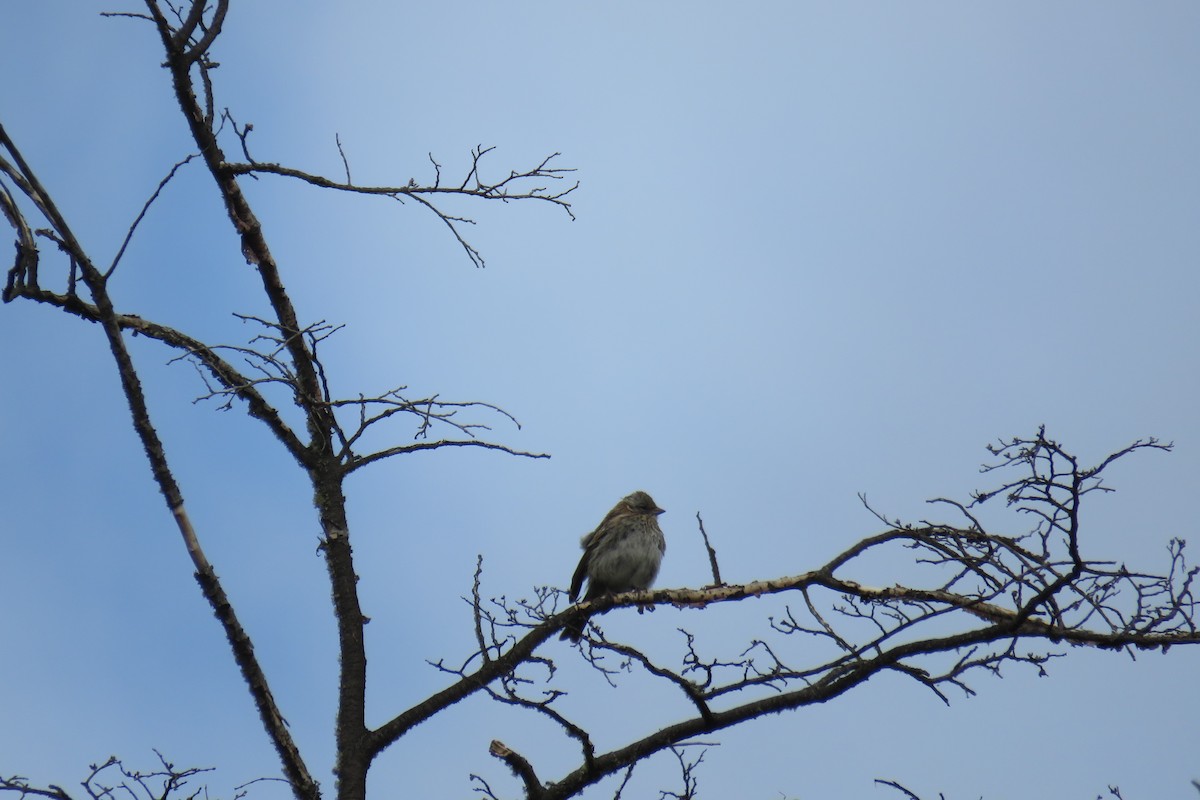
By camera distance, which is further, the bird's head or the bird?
the bird's head

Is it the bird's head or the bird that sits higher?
the bird's head

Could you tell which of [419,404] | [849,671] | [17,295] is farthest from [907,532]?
[17,295]

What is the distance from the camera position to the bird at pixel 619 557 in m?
10.5

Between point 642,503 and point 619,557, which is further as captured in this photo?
point 642,503

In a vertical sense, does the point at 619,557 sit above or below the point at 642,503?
below

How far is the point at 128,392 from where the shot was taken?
5602mm

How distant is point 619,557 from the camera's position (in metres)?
10.5

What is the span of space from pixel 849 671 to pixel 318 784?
2.82 meters

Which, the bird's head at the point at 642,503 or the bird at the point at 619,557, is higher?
the bird's head at the point at 642,503

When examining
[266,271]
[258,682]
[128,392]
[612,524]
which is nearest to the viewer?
[128,392]

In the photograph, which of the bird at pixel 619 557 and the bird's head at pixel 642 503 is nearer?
the bird at pixel 619 557

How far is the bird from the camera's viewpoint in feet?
34.4

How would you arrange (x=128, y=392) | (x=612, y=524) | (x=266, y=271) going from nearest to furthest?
1. (x=128, y=392)
2. (x=266, y=271)
3. (x=612, y=524)

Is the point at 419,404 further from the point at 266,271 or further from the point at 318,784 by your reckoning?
the point at 318,784
